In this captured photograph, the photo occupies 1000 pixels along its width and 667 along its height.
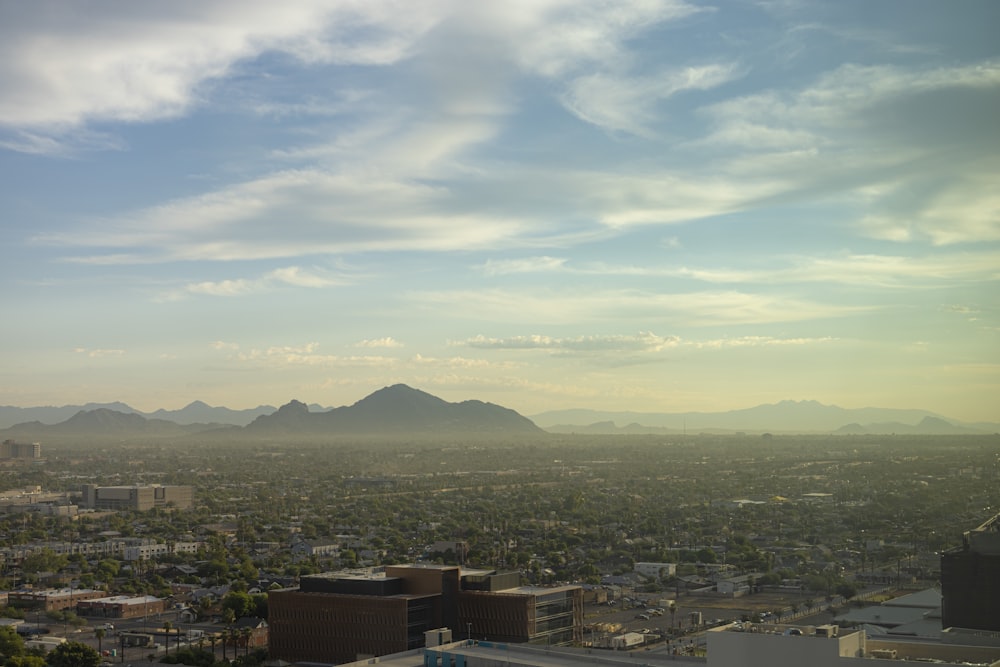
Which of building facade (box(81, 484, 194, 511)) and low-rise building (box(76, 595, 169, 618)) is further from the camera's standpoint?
building facade (box(81, 484, 194, 511))

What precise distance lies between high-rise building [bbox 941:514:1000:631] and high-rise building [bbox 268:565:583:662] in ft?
38.5

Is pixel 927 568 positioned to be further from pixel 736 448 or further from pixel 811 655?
pixel 736 448

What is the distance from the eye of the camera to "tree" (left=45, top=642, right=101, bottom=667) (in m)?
38.1

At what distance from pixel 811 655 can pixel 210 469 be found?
168 metres

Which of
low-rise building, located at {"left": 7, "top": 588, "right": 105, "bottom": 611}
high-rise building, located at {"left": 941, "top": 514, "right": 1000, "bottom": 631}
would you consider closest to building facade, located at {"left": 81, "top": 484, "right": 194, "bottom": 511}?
low-rise building, located at {"left": 7, "top": 588, "right": 105, "bottom": 611}

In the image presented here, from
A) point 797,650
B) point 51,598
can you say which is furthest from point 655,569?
point 797,650

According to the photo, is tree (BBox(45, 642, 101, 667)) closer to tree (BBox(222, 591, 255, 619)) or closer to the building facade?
tree (BBox(222, 591, 255, 619))

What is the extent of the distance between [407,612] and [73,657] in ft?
38.7

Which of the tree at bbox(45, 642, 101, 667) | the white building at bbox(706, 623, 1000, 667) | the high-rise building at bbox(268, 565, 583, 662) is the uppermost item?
the white building at bbox(706, 623, 1000, 667)

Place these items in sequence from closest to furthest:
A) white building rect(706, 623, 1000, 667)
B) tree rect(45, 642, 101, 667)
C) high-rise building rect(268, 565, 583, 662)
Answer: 1. white building rect(706, 623, 1000, 667)
2. high-rise building rect(268, 565, 583, 662)
3. tree rect(45, 642, 101, 667)

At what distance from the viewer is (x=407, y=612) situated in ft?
118

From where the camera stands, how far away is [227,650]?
42.1 meters

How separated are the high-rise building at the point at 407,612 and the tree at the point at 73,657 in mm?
6053

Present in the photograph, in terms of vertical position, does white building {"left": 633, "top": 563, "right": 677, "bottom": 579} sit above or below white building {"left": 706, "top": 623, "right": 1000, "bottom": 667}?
below
